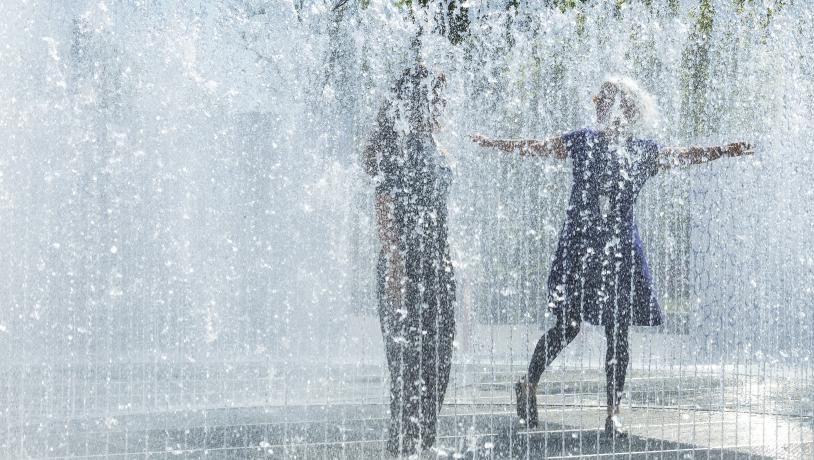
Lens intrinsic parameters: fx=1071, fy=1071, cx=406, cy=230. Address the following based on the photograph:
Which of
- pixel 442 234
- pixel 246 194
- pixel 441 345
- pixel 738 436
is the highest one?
pixel 246 194

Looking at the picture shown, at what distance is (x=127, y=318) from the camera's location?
8.44 meters

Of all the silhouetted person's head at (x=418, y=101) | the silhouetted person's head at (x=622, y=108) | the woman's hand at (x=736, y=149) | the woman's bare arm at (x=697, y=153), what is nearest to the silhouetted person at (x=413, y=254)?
the silhouetted person's head at (x=418, y=101)

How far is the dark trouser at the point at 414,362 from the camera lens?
3.86m

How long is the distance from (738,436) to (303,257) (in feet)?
13.7

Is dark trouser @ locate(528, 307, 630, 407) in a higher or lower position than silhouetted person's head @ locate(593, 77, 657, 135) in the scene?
lower

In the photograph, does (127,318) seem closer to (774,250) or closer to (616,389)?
(616,389)

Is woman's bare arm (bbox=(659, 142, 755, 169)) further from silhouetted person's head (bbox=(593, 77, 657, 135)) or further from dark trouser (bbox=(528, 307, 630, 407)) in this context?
dark trouser (bbox=(528, 307, 630, 407))

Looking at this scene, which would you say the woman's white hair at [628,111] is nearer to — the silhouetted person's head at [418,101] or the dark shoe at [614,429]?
the silhouetted person's head at [418,101]

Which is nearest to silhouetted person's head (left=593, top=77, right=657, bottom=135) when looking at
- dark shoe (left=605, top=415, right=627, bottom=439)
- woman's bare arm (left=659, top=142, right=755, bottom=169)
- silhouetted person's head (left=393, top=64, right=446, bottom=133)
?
woman's bare arm (left=659, top=142, right=755, bottom=169)

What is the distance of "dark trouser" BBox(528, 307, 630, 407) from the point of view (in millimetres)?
4281

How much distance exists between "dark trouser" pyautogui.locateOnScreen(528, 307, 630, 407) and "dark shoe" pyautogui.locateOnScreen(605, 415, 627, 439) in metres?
0.06

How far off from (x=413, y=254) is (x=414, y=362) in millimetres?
394

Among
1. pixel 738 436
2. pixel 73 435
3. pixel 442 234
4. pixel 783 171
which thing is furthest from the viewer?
pixel 783 171

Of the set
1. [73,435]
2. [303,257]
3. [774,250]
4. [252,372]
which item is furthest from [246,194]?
[774,250]
